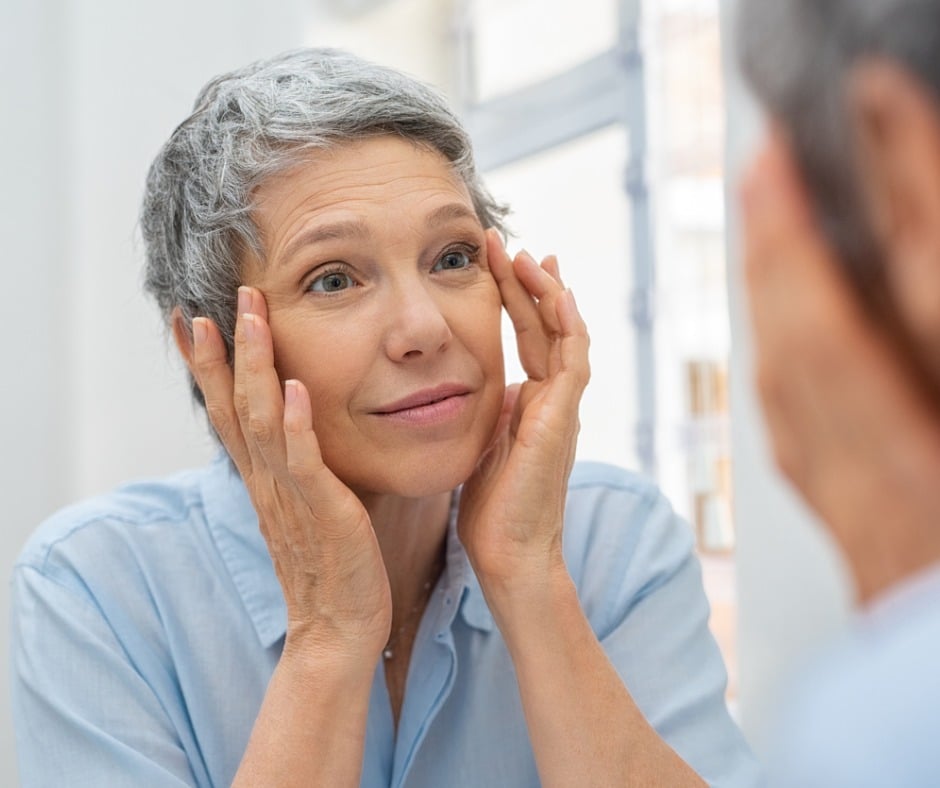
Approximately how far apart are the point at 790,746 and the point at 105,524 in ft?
4.17

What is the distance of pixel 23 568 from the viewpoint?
143cm

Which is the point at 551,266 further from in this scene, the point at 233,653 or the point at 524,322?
the point at 233,653

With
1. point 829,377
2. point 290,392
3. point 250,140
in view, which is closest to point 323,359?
point 290,392

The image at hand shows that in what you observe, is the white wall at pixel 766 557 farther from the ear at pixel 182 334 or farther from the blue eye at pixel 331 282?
the ear at pixel 182 334

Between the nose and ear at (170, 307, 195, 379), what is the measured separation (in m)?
0.33

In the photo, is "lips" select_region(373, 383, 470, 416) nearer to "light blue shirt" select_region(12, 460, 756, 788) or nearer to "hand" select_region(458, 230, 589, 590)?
"hand" select_region(458, 230, 589, 590)

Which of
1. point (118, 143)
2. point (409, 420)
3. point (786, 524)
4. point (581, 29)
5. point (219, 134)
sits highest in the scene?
point (581, 29)

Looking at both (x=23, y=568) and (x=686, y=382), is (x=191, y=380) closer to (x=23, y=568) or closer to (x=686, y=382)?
(x=23, y=568)

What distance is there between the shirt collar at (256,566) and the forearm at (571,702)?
223mm

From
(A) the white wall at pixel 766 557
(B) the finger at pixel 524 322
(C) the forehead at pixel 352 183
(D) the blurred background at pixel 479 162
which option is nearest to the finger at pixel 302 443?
(C) the forehead at pixel 352 183

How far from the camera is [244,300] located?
53.2 inches

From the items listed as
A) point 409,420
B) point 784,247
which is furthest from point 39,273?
point 784,247

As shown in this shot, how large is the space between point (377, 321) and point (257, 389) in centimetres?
15

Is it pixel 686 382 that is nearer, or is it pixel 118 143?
pixel 686 382
